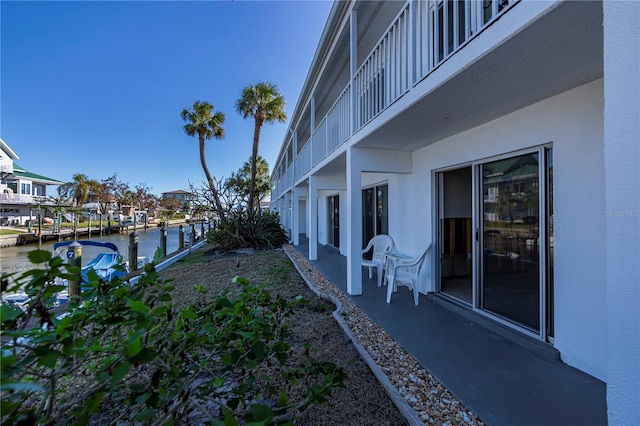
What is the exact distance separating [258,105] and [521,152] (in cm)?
1427

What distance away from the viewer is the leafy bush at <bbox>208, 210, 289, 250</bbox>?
41.1 ft

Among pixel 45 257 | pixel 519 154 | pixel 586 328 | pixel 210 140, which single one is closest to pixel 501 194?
pixel 519 154

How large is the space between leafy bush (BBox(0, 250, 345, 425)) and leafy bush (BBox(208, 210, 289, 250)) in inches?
445

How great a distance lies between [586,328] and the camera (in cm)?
268

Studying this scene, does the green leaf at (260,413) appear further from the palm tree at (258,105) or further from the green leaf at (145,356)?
the palm tree at (258,105)

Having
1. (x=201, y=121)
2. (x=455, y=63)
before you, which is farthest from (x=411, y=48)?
(x=201, y=121)

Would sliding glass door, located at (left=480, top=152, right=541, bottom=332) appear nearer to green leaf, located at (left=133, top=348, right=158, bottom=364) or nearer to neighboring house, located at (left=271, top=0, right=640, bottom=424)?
neighboring house, located at (left=271, top=0, right=640, bottom=424)

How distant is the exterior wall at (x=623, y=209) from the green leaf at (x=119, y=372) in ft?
6.43

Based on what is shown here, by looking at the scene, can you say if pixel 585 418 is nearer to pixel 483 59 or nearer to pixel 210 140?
pixel 483 59

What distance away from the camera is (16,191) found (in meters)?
30.9

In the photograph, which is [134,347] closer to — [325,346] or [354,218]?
[325,346]

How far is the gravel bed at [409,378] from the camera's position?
2135 mm

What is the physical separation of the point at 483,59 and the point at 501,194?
7.01ft

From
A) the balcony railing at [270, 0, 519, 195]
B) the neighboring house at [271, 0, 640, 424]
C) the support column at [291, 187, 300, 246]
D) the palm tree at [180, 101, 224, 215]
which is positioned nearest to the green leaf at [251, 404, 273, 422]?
the neighboring house at [271, 0, 640, 424]
